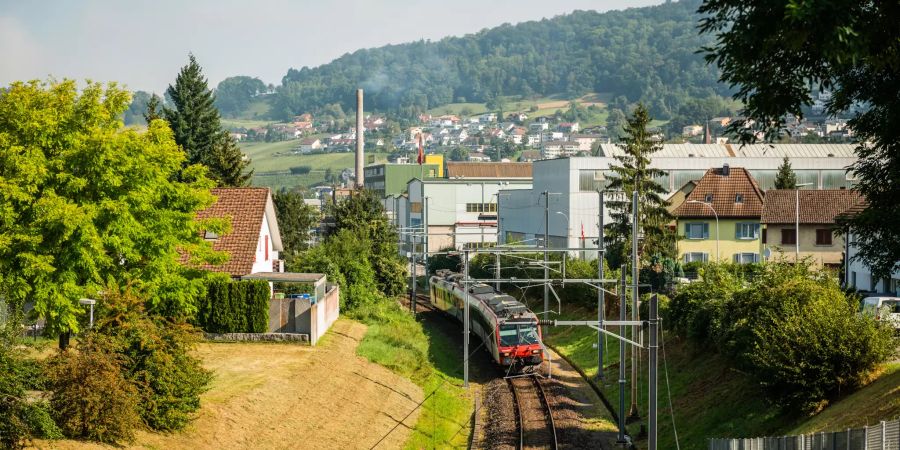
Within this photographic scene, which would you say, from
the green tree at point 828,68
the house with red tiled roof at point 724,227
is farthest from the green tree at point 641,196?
the green tree at point 828,68

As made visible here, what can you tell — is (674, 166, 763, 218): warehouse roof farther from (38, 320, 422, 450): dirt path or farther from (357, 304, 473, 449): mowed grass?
(38, 320, 422, 450): dirt path

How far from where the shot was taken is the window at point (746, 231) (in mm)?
77625

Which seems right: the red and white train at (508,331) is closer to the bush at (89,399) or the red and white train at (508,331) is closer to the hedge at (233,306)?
the hedge at (233,306)

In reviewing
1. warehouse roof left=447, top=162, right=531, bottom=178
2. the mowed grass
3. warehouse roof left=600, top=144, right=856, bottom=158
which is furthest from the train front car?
warehouse roof left=447, top=162, right=531, bottom=178

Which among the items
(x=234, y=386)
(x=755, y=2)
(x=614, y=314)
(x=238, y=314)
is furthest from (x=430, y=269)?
(x=755, y=2)

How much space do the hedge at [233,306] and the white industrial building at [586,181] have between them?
4567 centimetres

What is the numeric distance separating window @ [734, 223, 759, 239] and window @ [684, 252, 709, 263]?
9.52ft

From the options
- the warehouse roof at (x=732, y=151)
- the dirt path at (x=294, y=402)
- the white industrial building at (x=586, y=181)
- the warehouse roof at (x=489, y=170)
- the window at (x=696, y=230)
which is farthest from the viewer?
the warehouse roof at (x=489, y=170)

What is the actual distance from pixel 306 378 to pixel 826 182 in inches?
2999

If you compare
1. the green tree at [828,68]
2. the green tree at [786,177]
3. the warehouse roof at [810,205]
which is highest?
the green tree at [786,177]

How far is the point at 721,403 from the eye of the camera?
109 feet

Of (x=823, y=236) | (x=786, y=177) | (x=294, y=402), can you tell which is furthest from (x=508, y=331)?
(x=786, y=177)

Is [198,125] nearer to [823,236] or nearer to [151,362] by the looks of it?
[823,236]

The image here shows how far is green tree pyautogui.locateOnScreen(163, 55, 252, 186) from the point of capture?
71750 millimetres
